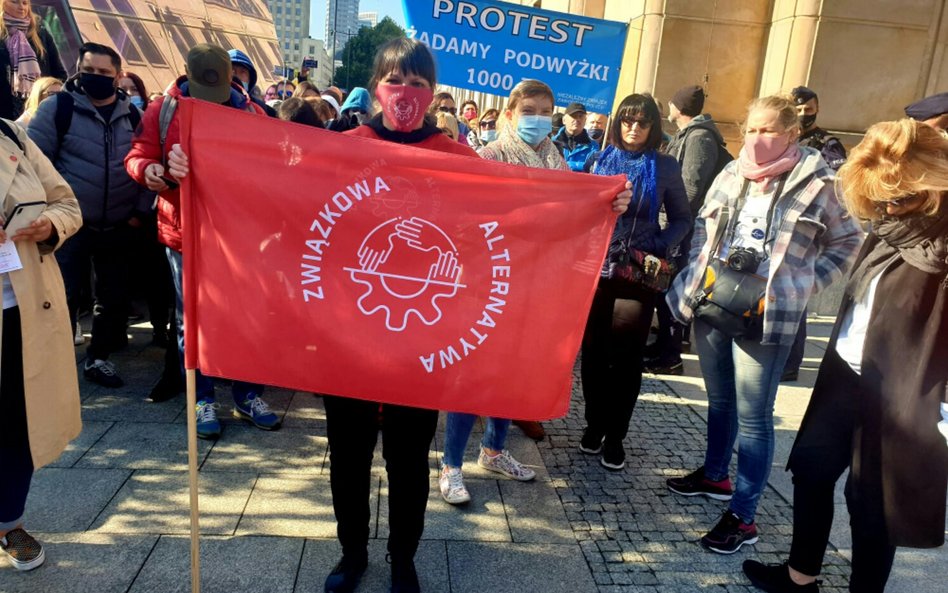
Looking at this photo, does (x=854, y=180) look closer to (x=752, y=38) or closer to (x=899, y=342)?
(x=899, y=342)

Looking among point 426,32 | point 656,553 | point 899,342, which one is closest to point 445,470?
point 656,553

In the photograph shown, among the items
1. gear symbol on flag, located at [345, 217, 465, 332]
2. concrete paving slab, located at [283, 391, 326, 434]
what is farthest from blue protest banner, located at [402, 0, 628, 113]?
gear symbol on flag, located at [345, 217, 465, 332]

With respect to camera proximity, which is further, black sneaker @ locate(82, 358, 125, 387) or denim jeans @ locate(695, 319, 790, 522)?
black sneaker @ locate(82, 358, 125, 387)

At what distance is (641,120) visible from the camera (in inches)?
139

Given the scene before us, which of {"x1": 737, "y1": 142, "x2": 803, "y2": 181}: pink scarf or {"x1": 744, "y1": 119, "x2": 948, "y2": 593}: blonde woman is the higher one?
{"x1": 737, "y1": 142, "x2": 803, "y2": 181}: pink scarf

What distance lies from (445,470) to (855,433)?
6.19 feet

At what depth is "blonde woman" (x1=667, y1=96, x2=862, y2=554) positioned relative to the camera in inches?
110

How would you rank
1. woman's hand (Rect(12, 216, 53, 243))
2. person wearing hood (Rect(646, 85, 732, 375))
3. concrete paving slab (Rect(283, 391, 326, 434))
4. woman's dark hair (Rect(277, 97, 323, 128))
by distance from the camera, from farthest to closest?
person wearing hood (Rect(646, 85, 732, 375))
woman's dark hair (Rect(277, 97, 323, 128))
concrete paving slab (Rect(283, 391, 326, 434))
woman's hand (Rect(12, 216, 53, 243))

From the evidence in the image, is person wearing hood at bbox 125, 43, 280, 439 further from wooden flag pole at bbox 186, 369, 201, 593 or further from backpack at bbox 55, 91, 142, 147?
wooden flag pole at bbox 186, 369, 201, 593

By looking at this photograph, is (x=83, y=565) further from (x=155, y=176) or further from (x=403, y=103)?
(x=403, y=103)

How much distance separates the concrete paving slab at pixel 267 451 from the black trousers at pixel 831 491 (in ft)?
7.85

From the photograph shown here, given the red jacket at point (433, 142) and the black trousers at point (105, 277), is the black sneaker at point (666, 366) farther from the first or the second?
the black trousers at point (105, 277)

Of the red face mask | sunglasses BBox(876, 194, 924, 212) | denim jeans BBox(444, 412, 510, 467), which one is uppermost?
the red face mask

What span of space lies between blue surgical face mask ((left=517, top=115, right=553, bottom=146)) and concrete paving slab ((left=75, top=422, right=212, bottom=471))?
98.3 inches
